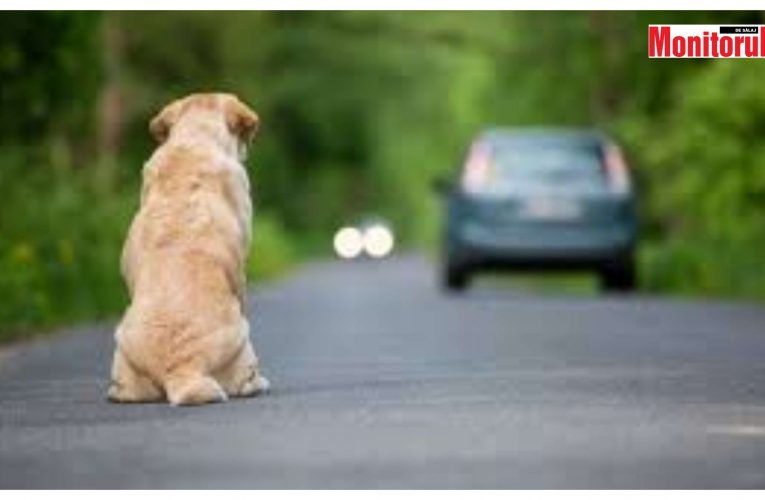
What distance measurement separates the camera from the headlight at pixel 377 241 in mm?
107062

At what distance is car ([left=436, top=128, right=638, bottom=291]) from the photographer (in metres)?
27.3

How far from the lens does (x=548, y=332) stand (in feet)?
64.1

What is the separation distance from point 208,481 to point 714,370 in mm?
6137

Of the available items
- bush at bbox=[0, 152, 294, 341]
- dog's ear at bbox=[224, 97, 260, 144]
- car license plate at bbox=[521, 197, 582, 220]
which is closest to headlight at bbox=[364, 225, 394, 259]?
car license plate at bbox=[521, 197, 582, 220]

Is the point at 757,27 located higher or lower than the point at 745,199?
higher

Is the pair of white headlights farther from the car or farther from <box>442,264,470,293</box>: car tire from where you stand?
the car

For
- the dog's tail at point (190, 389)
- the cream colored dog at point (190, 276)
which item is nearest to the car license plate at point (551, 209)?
the cream colored dog at point (190, 276)

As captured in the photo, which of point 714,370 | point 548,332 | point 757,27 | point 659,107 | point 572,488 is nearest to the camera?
point 572,488

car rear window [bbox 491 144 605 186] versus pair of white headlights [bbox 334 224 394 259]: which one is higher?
car rear window [bbox 491 144 605 186]

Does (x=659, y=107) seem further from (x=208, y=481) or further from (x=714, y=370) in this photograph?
(x=208, y=481)

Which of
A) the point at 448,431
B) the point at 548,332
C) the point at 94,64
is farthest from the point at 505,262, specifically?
the point at 448,431

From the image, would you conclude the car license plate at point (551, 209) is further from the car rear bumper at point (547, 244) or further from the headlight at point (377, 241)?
the headlight at point (377, 241)

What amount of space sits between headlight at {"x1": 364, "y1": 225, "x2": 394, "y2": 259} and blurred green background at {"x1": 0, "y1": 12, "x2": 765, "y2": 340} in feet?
94.3

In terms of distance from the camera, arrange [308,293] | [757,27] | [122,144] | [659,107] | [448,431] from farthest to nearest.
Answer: [122,144] < [659,107] < [308,293] < [757,27] < [448,431]
